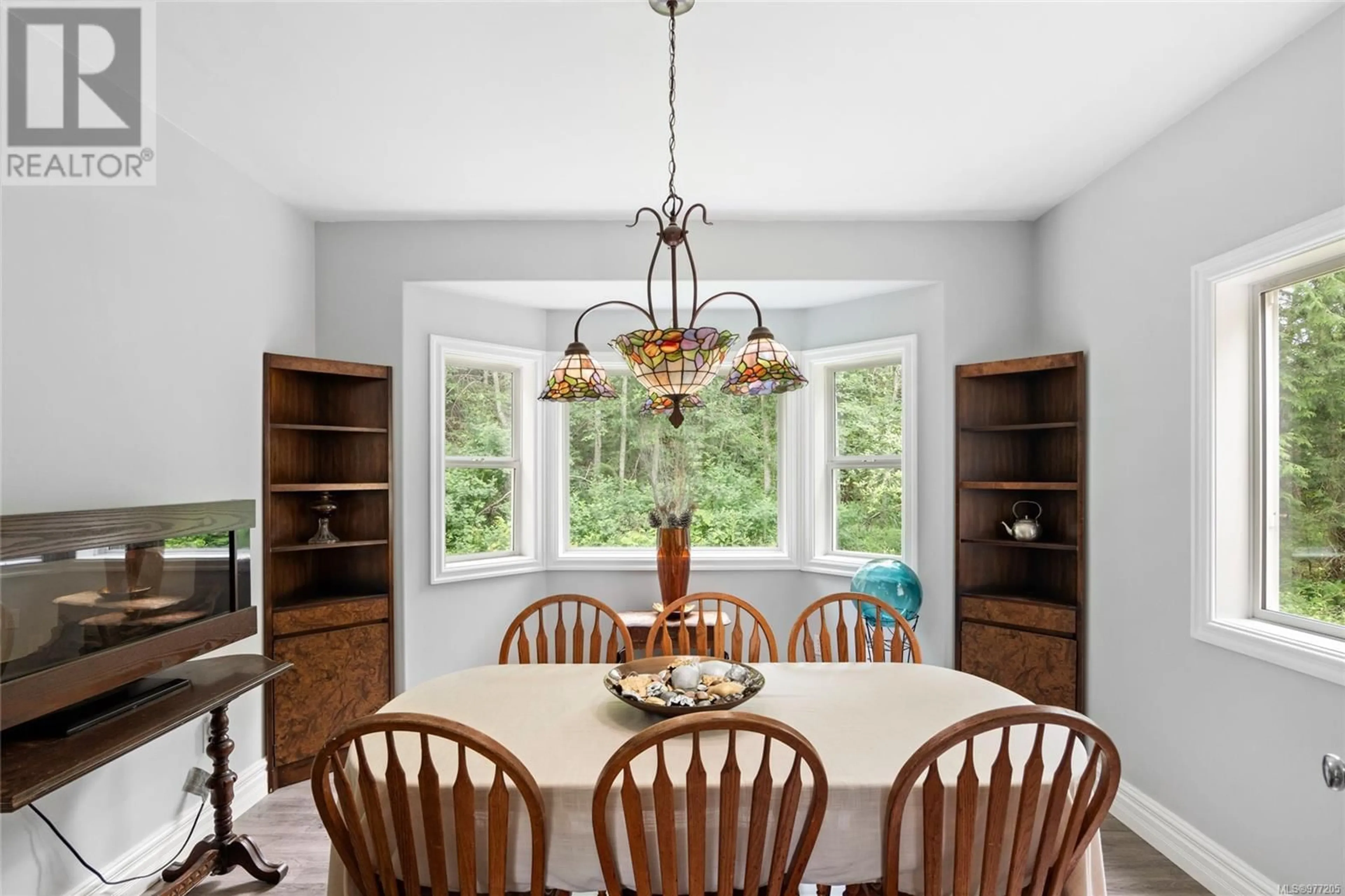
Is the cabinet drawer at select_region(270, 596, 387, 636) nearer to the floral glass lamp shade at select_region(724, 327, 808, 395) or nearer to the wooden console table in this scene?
the wooden console table

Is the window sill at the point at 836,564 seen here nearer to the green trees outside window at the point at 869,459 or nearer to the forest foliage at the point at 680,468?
the green trees outside window at the point at 869,459

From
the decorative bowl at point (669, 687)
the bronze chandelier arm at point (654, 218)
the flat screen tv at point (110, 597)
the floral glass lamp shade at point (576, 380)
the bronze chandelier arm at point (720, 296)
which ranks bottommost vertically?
the decorative bowl at point (669, 687)

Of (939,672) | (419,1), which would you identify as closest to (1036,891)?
(939,672)

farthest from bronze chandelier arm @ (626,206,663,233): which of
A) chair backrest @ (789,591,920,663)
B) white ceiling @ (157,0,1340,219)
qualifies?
chair backrest @ (789,591,920,663)

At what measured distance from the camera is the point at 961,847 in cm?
150

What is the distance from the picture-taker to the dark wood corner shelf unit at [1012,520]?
3217mm

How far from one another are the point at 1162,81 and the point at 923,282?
1421mm

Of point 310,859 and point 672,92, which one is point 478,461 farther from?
point 672,92

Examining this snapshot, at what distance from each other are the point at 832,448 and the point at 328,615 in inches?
A: 116

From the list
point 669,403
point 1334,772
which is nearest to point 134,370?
point 669,403

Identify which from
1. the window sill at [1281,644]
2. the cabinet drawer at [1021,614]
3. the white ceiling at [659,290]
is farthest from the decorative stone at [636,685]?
the white ceiling at [659,290]

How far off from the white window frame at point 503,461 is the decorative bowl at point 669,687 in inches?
70.1

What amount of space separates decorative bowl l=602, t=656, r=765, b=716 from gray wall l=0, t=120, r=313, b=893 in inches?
65.8

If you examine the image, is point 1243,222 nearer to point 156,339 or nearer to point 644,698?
point 644,698
